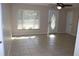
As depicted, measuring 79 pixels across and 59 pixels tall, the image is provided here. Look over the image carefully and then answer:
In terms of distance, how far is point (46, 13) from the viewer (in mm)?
9953

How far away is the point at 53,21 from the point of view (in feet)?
35.3

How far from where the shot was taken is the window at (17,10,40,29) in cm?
984

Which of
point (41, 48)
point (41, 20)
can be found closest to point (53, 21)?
point (41, 20)

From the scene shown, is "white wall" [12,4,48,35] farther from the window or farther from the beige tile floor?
the beige tile floor

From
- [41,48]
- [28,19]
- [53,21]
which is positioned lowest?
[41,48]

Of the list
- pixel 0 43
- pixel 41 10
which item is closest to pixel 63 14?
pixel 41 10

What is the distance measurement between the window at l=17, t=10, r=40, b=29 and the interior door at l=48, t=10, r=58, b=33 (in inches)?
43.4

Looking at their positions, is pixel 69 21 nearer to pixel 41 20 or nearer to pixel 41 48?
pixel 41 20

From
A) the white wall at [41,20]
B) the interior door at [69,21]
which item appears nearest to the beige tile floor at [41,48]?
the white wall at [41,20]

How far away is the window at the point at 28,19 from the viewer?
32.3 ft

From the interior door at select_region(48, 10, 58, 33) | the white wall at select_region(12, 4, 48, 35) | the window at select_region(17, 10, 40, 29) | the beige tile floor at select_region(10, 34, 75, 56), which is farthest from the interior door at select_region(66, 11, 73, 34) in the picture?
the beige tile floor at select_region(10, 34, 75, 56)

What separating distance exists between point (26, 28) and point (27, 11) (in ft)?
4.11

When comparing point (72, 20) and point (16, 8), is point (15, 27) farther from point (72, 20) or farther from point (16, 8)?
point (72, 20)

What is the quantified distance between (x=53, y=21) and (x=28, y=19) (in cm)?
207
